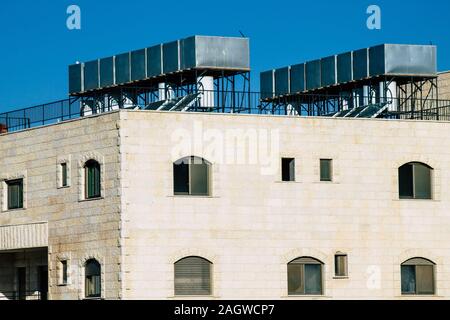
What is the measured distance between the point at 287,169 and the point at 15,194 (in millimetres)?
Answer: 13597

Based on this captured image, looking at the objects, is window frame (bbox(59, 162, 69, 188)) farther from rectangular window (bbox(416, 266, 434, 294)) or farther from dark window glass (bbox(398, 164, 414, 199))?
rectangular window (bbox(416, 266, 434, 294))

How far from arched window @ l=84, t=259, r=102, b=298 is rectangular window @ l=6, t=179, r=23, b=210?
6308 millimetres

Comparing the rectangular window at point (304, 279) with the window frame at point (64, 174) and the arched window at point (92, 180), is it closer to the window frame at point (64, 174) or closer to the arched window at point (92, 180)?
the arched window at point (92, 180)

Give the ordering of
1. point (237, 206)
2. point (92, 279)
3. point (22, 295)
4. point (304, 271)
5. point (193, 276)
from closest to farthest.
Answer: point (193, 276)
point (237, 206)
point (92, 279)
point (304, 271)
point (22, 295)

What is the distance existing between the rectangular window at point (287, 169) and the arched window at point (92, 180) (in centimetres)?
822

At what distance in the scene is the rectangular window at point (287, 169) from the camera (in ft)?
205

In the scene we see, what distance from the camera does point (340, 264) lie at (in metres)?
62.7

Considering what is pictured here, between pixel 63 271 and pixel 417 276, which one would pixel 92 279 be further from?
pixel 417 276

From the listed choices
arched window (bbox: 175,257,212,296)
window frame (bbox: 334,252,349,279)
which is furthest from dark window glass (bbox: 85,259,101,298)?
window frame (bbox: 334,252,349,279)

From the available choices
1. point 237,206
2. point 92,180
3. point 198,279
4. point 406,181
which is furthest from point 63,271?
point 406,181

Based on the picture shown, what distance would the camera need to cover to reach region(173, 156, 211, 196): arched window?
2403 inches

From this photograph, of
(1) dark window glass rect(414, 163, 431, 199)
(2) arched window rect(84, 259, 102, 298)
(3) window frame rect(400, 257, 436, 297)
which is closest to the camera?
(2) arched window rect(84, 259, 102, 298)

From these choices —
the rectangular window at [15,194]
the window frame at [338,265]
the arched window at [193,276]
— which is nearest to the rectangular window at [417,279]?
the window frame at [338,265]
